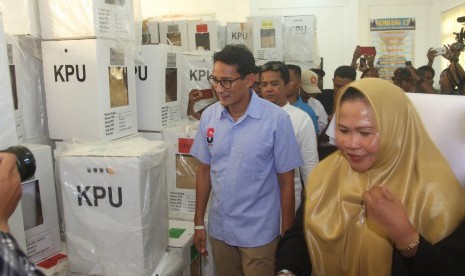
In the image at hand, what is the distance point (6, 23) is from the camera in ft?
5.43

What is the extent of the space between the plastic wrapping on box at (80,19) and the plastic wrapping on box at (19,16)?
0.04 meters

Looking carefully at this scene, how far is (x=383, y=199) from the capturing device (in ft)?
3.36

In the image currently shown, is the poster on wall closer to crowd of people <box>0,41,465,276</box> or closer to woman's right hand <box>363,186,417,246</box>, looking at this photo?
crowd of people <box>0,41,465,276</box>

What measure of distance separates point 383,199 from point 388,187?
0.13 meters

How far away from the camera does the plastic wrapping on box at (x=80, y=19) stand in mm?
1647

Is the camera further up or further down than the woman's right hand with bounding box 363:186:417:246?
further up

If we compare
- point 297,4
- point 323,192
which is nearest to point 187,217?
point 323,192

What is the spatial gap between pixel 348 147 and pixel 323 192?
178mm

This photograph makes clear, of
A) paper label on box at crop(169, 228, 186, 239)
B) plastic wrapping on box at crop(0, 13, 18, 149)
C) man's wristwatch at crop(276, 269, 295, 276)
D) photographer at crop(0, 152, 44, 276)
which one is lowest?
paper label on box at crop(169, 228, 186, 239)

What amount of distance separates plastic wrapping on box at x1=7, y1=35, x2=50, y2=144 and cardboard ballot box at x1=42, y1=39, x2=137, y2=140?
6cm

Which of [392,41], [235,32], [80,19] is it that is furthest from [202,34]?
[392,41]

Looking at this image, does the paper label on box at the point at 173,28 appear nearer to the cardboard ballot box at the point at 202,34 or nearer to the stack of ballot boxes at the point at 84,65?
the cardboard ballot box at the point at 202,34

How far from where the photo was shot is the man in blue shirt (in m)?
1.61

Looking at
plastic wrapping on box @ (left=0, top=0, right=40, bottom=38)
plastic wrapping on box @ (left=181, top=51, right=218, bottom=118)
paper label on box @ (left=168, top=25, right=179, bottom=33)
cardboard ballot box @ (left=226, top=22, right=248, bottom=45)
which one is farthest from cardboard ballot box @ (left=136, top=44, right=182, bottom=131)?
cardboard ballot box @ (left=226, top=22, right=248, bottom=45)
